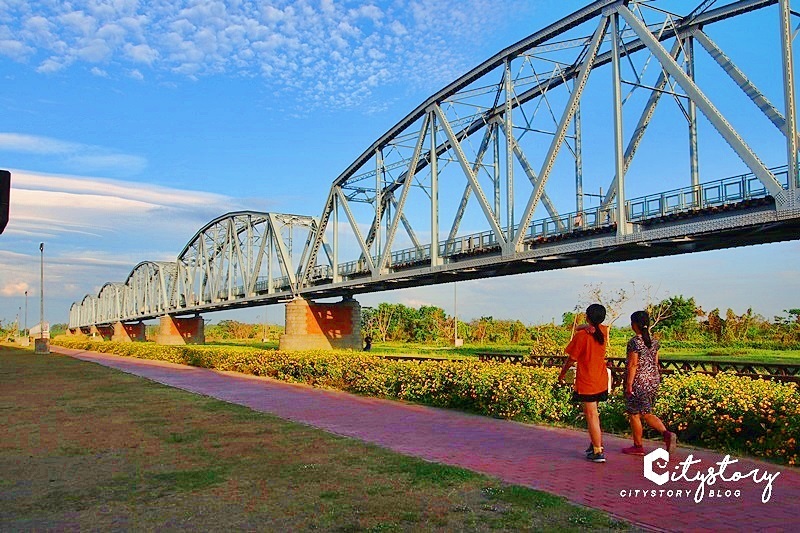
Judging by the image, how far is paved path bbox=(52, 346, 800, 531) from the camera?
573cm

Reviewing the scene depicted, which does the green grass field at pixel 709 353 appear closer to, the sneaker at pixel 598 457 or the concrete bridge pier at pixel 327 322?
the concrete bridge pier at pixel 327 322

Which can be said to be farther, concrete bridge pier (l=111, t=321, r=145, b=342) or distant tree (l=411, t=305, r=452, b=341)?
concrete bridge pier (l=111, t=321, r=145, b=342)

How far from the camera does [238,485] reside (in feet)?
23.1

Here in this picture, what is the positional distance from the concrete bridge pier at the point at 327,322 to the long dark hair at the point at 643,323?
3732cm

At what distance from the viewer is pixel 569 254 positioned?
23453 millimetres

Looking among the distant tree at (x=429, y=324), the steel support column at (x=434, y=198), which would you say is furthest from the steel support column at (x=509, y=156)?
the distant tree at (x=429, y=324)

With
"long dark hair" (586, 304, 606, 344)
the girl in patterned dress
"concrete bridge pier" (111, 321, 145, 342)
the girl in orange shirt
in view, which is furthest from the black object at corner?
"concrete bridge pier" (111, 321, 145, 342)

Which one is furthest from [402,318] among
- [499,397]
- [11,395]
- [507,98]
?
[499,397]

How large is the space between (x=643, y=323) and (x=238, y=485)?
4658 mm

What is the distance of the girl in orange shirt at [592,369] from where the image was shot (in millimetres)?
7684

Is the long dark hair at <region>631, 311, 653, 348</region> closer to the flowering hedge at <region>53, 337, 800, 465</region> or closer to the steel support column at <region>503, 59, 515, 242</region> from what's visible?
the flowering hedge at <region>53, 337, 800, 465</region>

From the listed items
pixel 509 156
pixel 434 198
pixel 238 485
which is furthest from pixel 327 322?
pixel 238 485

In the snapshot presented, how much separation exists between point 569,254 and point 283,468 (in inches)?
680

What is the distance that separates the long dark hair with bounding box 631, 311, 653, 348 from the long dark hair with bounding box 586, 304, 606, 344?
41 centimetres
